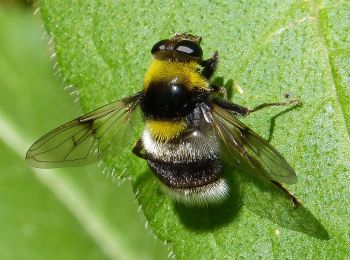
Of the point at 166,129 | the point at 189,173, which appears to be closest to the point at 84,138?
the point at 166,129

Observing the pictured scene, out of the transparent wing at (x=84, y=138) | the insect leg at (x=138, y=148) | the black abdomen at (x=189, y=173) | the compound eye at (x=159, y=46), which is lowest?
the black abdomen at (x=189, y=173)

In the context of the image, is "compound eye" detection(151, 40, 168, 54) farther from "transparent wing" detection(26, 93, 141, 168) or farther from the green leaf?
"transparent wing" detection(26, 93, 141, 168)

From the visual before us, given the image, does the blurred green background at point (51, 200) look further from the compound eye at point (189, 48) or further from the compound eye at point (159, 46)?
the compound eye at point (189, 48)

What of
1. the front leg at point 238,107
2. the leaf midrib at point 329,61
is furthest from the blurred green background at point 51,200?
the leaf midrib at point 329,61

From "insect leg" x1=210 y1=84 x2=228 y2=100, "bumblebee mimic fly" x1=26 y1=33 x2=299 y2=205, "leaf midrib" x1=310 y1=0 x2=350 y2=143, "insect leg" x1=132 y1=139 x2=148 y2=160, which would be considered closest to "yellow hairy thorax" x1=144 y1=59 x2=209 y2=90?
"bumblebee mimic fly" x1=26 y1=33 x2=299 y2=205

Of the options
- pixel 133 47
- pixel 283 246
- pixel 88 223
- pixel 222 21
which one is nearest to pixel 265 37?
pixel 222 21

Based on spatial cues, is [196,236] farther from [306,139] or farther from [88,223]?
[88,223]
